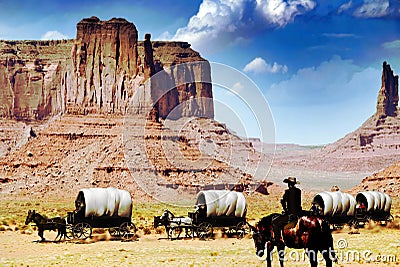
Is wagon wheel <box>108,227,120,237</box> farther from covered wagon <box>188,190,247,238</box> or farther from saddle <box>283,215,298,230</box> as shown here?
saddle <box>283,215,298,230</box>

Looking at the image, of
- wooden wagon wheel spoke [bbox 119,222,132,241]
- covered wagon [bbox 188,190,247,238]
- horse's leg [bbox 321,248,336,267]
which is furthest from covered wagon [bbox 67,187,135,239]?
horse's leg [bbox 321,248,336,267]

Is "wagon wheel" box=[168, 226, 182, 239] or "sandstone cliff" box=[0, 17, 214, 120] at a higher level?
"sandstone cliff" box=[0, 17, 214, 120]

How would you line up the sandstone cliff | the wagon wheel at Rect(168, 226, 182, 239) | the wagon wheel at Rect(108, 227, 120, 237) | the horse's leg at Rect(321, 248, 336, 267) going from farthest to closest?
the sandstone cliff, the wagon wheel at Rect(168, 226, 182, 239), the wagon wheel at Rect(108, 227, 120, 237), the horse's leg at Rect(321, 248, 336, 267)

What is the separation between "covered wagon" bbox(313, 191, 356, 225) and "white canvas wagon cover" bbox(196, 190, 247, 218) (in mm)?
4470

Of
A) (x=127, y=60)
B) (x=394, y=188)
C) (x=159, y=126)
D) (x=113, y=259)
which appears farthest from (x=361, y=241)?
(x=127, y=60)

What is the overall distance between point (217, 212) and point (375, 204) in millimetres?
10618

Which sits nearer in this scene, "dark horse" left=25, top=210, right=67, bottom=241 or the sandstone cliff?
"dark horse" left=25, top=210, right=67, bottom=241

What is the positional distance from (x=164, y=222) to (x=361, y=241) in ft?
28.2

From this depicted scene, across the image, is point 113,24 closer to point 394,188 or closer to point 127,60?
point 127,60

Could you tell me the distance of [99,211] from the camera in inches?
1116

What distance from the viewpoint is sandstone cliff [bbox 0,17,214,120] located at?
356ft

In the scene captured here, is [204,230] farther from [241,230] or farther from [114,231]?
[114,231]

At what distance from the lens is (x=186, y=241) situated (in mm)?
29188

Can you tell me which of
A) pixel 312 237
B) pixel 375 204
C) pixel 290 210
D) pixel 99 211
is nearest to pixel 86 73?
pixel 375 204
